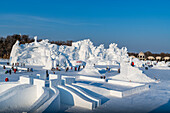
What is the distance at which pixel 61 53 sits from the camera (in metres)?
34.8

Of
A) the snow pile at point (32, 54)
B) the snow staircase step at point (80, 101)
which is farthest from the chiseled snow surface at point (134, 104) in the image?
the snow pile at point (32, 54)

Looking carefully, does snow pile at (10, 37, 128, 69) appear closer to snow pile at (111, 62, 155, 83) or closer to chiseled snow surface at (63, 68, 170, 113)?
snow pile at (111, 62, 155, 83)

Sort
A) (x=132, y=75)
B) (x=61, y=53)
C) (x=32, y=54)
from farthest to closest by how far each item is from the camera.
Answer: (x=32, y=54), (x=61, y=53), (x=132, y=75)

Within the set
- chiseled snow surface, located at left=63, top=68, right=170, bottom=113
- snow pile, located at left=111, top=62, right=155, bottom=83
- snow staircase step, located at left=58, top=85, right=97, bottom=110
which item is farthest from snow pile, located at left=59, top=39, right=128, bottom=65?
snow staircase step, located at left=58, top=85, right=97, bottom=110

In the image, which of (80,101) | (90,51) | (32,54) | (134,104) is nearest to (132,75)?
(134,104)

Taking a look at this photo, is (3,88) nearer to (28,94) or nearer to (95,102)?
(28,94)

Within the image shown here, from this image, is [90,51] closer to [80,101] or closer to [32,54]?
[32,54]

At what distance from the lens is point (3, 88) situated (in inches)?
439

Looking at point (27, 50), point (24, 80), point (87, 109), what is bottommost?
point (87, 109)

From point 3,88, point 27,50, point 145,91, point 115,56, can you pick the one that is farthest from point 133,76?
point 115,56

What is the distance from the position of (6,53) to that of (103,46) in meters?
30.5

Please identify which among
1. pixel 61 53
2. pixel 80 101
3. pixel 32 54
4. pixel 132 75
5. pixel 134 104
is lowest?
pixel 134 104

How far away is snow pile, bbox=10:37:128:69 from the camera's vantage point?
31484 millimetres

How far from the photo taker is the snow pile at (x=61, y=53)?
3148 centimetres
